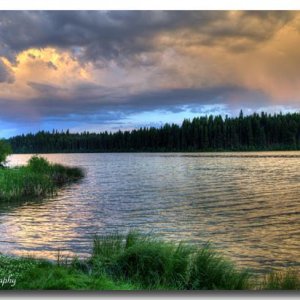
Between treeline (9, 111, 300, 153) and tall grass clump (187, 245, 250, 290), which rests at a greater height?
treeline (9, 111, 300, 153)

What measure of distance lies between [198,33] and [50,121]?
3173mm

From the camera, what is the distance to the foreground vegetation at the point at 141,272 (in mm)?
6566

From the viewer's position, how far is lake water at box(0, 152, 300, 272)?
850 cm

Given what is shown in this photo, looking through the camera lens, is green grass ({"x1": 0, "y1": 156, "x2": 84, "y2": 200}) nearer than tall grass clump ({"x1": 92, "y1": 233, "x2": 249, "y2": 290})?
No

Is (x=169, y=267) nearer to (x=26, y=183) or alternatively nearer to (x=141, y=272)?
(x=141, y=272)

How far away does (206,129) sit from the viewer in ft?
28.5

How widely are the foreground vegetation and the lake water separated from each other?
2.38 feet

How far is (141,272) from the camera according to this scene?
23.2 feet

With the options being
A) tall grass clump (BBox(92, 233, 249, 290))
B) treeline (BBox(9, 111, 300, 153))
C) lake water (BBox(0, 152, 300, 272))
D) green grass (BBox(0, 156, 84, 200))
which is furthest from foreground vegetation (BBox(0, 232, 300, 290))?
green grass (BBox(0, 156, 84, 200))

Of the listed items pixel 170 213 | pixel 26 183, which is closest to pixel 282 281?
pixel 170 213

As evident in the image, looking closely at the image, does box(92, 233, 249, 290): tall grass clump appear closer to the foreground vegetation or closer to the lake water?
the foreground vegetation

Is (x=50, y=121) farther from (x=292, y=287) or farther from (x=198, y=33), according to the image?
(x=292, y=287)

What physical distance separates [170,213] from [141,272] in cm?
343
